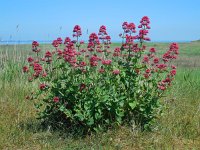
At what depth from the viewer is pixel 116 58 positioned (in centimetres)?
508

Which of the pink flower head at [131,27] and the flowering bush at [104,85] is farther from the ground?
the pink flower head at [131,27]

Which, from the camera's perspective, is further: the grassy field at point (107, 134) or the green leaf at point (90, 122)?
the grassy field at point (107, 134)

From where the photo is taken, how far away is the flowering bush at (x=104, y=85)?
15.0ft

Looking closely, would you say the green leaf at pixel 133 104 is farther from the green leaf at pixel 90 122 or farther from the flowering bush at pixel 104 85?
the green leaf at pixel 90 122

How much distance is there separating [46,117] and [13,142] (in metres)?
0.62

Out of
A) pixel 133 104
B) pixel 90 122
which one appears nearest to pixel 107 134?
pixel 90 122

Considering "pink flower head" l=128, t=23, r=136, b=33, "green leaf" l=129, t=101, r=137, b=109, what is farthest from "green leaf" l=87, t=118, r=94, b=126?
"pink flower head" l=128, t=23, r=136, b=33

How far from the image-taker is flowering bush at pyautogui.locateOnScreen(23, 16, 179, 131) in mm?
4562

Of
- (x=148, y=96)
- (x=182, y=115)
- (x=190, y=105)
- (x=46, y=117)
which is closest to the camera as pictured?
(x=148, y=96)

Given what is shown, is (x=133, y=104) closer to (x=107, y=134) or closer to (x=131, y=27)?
(x=107, y=134)

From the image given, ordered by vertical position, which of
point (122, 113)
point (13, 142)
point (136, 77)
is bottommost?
point (13, 142)

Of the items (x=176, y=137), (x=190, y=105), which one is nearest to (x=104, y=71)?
(x=176, y=137)

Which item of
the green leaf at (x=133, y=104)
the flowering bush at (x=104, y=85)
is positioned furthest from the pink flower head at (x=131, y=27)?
the green leaf at (x=133, y=104)

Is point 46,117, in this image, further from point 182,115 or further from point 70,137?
point 182,115
